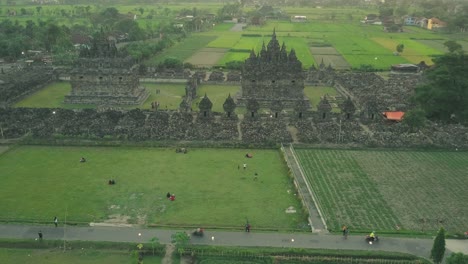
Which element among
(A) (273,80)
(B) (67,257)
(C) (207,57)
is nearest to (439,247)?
(B) (67,257)

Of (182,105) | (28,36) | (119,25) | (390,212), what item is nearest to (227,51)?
(119,25)

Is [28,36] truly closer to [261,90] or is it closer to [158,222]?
[261,90]

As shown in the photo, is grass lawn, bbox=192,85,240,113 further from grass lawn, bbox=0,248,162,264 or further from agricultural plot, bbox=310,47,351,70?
grass lawn, bbox=0,248,162,264

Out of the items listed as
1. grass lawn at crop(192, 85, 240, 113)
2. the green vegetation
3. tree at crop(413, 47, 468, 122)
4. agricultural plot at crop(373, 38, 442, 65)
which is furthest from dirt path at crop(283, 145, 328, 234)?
agricultural plot at crop(373, 38, 442, 65)

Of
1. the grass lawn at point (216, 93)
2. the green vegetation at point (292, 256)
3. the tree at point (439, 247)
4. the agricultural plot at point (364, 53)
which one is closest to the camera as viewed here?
the tree at point (439, 247)

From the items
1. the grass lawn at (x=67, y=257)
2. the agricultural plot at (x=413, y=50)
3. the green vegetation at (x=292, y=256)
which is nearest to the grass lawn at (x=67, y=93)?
the grass lawn at (x=67, y=257)

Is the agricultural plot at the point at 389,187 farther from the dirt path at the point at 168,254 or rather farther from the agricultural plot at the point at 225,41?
the agricultural plot at the point at 225,41

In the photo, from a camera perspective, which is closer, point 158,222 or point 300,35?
point 158,222
